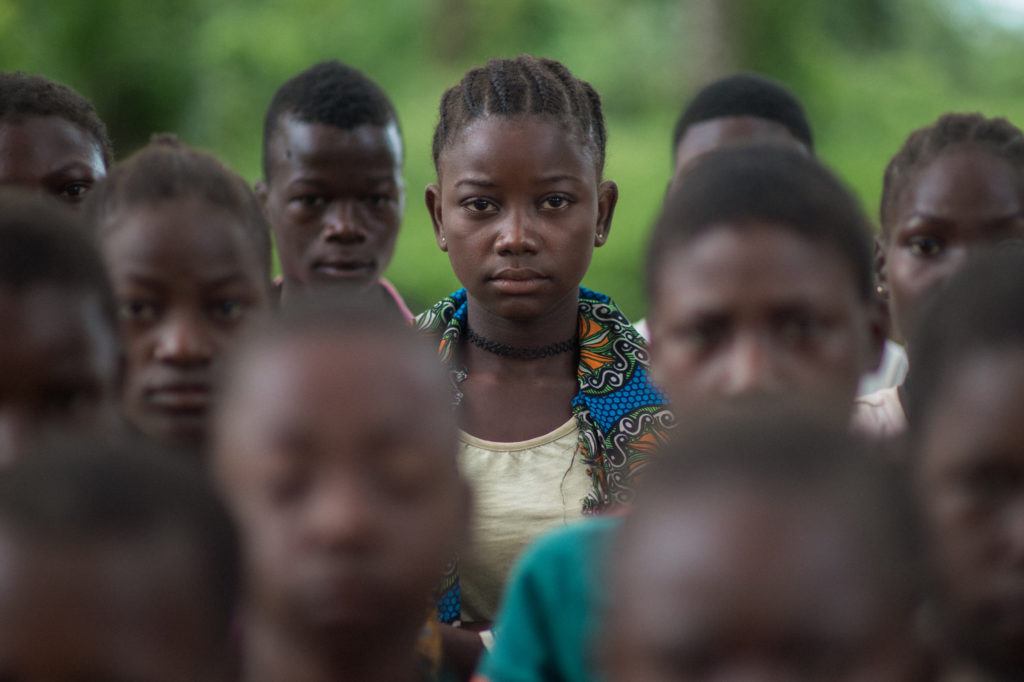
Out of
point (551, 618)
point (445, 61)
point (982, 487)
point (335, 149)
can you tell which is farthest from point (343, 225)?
point (445, 61)

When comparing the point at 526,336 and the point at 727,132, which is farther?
the point at 727,132

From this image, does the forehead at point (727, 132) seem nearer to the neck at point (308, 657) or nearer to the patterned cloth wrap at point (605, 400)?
the patterned cloth wrap at point (605, 400)

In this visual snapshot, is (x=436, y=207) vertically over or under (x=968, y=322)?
over

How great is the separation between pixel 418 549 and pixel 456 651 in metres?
0.92

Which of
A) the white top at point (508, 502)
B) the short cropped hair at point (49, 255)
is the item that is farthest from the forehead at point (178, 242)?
the white top at point (508, 502)

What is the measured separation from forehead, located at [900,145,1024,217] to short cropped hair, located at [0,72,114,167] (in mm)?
2188

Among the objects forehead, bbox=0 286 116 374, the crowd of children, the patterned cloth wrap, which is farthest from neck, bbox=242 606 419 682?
the patterned cloth wrap

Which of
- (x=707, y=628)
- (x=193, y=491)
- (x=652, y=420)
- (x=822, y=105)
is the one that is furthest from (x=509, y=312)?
(x=822, y=105)

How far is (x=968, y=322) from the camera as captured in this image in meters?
2.00

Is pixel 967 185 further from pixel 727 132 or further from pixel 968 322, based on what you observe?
pixel 968 322

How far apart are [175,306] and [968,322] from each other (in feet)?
4.82

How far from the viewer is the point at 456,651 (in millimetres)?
2691

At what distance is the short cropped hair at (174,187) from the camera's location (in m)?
2.74

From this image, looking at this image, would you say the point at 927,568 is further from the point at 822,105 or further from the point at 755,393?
the point at 822,105
